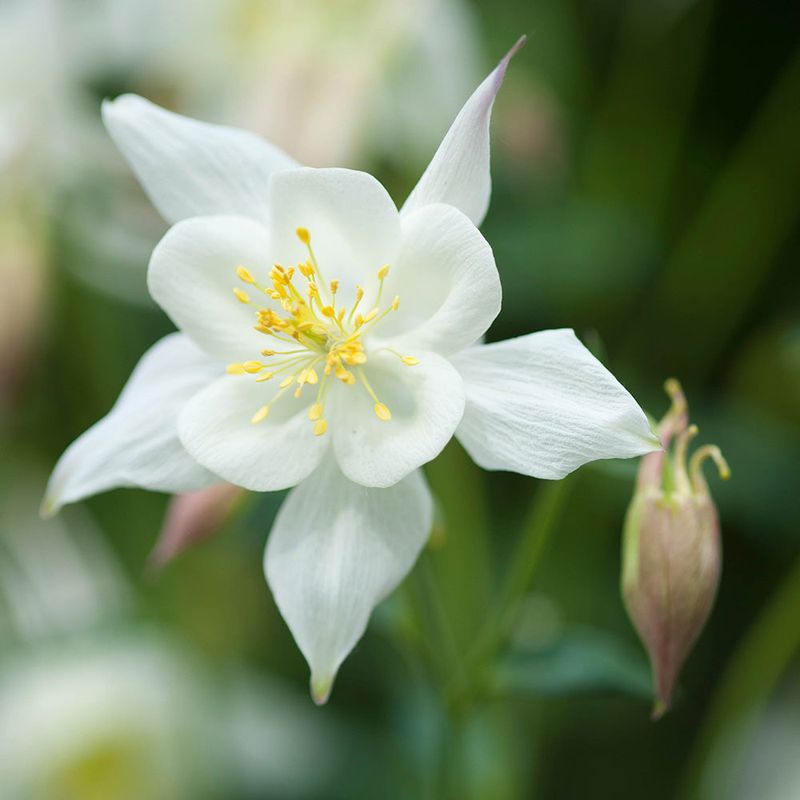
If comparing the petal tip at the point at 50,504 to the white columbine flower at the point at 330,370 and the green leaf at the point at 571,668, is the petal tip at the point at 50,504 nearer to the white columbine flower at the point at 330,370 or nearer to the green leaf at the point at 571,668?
the white columbine flower at the point at 330,370

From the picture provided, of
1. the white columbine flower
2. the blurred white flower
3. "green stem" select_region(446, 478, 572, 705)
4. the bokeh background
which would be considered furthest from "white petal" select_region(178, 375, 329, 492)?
the blurred white flower

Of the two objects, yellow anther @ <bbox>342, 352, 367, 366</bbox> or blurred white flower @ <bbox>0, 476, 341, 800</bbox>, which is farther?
blurred white flower @ <bbox>0, 476, 341, 800</bbox>

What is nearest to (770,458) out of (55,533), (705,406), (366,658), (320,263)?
(705,406)

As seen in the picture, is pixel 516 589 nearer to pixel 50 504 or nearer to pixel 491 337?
pixel 50 504

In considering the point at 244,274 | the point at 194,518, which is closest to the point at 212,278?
the point at 244,274

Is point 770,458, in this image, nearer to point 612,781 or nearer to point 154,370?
point 612,781

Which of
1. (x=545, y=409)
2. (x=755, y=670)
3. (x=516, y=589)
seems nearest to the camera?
(x=545, y=409)

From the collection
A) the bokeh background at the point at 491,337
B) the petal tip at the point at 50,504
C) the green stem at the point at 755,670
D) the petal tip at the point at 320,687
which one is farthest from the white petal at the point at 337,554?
the green stem at the point at 755,670

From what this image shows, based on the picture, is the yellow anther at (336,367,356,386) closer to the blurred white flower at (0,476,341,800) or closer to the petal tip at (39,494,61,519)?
the petal tip at (39,494,61,519)
